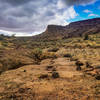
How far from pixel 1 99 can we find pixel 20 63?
8.11 metres

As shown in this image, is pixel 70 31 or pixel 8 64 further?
pixel 70 31

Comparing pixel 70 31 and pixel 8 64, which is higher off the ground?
pixel 70 31

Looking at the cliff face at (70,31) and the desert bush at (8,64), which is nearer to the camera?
the desert bush at (8,64)

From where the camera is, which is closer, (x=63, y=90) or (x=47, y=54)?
(x=63, y=90)

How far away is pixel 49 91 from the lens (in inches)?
203

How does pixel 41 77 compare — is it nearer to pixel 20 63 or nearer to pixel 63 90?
pixel 63 90

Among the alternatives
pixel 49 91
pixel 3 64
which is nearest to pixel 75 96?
pixel 49 91

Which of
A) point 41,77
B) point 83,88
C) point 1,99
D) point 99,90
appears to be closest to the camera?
point 1,99

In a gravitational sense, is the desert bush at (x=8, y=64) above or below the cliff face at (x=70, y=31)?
below

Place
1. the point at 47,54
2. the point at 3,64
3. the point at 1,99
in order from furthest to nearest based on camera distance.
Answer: the point at 47,54, the point at 3,64, the point at 1,99

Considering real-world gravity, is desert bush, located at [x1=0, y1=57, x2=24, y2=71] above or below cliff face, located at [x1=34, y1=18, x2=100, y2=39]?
below

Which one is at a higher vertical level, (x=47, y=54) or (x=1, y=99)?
(x=47, y=54)

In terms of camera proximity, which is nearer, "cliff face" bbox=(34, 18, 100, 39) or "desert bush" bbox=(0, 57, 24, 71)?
"desert bush" bbox=(0, 57, 24, 71)

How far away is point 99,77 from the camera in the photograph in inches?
259
